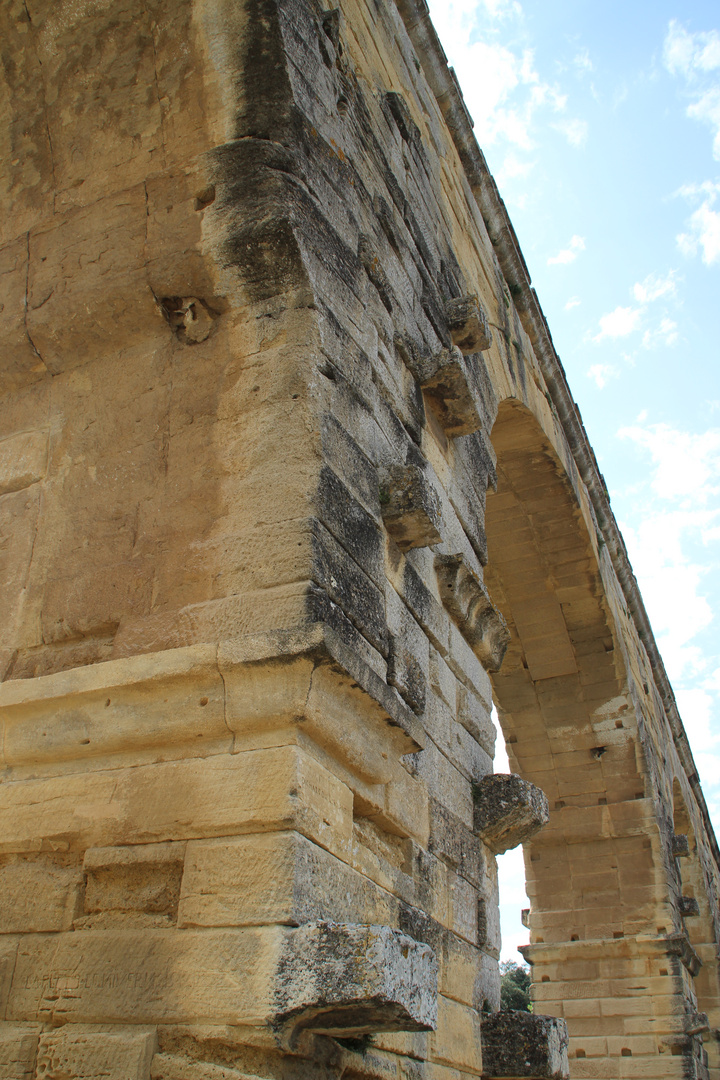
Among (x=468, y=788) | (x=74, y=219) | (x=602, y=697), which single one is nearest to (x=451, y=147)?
(x=74, y=219)

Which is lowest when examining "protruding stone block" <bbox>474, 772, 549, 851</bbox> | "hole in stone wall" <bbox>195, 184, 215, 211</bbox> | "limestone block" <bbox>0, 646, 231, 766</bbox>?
"limestone block" <bbox>0, 646, 231, 766</bbox>

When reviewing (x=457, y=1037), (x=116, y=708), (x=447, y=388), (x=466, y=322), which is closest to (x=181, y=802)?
(x=116, y=708)

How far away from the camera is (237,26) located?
2793 mm

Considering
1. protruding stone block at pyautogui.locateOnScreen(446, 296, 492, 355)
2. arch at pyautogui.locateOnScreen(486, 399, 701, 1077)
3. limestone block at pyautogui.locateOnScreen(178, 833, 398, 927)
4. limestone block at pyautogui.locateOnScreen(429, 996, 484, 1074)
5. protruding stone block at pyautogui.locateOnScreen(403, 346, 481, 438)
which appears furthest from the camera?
arch at pyautogui.locateOnScreen(486, 399, 701, 1077)

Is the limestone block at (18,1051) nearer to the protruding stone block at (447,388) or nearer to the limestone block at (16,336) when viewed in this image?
the limestone block at (16,336)

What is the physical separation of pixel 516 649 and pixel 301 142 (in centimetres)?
614

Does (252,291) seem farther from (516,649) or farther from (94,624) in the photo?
(516,649)

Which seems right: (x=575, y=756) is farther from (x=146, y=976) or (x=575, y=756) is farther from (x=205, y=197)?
(x=146, y=976)

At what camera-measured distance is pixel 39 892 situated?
1.98 meters

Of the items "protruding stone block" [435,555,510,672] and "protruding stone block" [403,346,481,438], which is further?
"protruding stone block" [403,346,481,438]

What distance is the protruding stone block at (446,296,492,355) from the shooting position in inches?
155

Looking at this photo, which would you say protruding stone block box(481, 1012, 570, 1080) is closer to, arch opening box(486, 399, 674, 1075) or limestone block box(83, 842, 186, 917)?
limestone block box(83, 842, 186, 917)

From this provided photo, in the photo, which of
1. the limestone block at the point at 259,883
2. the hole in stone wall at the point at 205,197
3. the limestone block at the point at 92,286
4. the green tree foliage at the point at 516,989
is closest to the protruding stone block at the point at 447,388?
the hole in stone wall at the point at 205,197

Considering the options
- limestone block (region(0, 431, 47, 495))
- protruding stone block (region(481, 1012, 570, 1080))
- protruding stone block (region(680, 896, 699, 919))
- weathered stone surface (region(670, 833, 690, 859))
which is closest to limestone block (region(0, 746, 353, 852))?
limestone block (region(0, 431, 47, 495))
